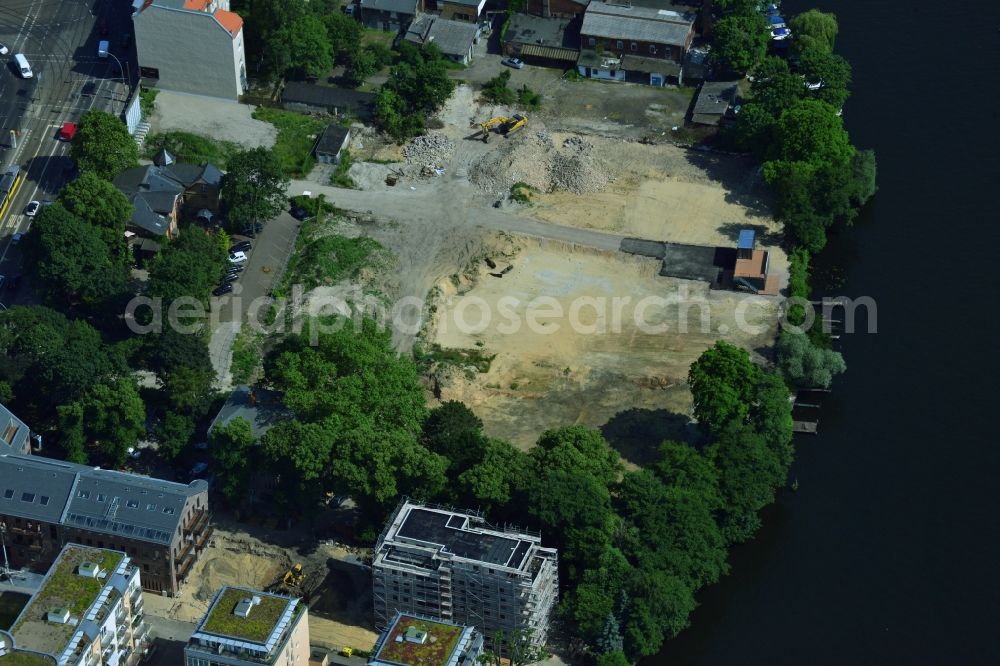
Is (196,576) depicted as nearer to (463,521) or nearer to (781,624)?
(463,521)

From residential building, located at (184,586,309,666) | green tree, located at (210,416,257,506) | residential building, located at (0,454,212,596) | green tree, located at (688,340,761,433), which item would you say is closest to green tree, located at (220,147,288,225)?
green tree, located at (210,416,257,506)

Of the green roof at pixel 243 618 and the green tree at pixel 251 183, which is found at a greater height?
the green tree at pixel 251 183

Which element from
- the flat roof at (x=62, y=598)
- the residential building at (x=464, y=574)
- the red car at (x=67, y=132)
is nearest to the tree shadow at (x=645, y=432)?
the residential building at (x=464, y=574)

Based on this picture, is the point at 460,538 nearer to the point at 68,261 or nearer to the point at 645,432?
the point at 645,432

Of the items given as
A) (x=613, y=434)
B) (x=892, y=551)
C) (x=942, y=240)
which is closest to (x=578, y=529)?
(x=613, y=434)

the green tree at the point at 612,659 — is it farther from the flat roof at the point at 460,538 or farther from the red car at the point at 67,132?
the red car at the point at 67,132

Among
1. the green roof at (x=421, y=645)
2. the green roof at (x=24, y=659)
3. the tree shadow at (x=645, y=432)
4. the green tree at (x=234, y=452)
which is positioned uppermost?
the tree shadow at (x=645, y=432)
